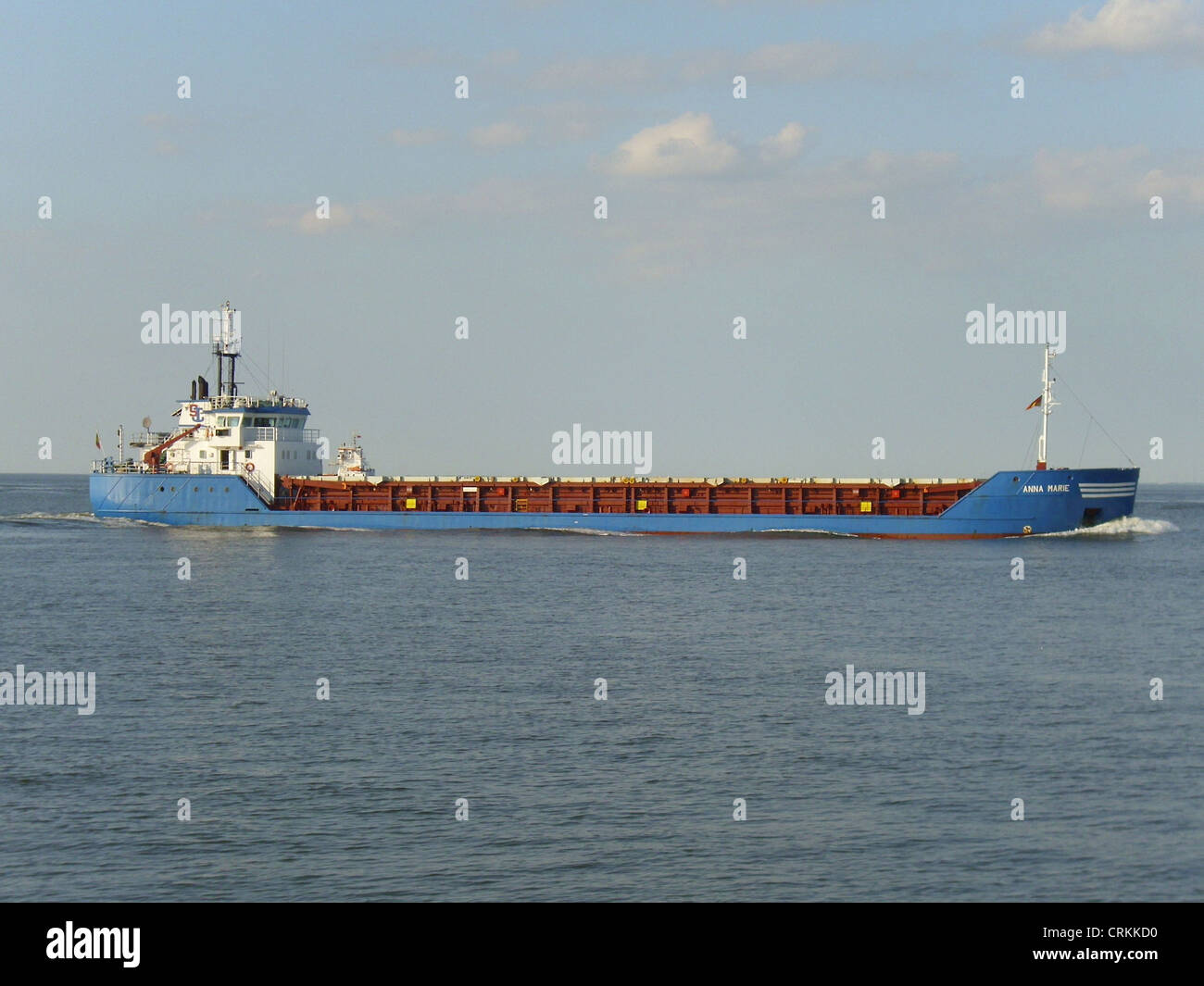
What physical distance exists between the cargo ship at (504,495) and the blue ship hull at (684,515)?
8 cm

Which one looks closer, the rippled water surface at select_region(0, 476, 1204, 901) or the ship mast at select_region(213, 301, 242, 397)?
the rippled water surface at select_region(0, 476, 1204, 901)

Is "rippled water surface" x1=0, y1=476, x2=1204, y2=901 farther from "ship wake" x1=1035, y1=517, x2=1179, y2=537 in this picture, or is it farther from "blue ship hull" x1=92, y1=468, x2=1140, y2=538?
"ship wake" x1=1035, y1=517, x2=1179, y2=537

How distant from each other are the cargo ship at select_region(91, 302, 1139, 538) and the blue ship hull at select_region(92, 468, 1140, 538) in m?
0.08

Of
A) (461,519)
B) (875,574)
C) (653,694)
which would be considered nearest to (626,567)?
(875,574)

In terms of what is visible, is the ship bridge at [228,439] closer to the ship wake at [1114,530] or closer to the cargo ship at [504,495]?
the cargo ship at [504,495]

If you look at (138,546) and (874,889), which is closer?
(874,889)

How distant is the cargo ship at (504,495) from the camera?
73562mm

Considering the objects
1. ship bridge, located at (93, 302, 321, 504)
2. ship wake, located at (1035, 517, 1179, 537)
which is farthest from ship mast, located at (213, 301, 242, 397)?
ship wake, located at (1035, 517, 1179, 537)

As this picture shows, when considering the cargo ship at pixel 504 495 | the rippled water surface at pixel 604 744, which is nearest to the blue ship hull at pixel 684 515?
the cargo ship at pixel 504 495

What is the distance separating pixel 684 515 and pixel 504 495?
12.1 meters

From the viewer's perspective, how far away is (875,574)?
58.6 metres

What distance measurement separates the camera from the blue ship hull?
238 ft
